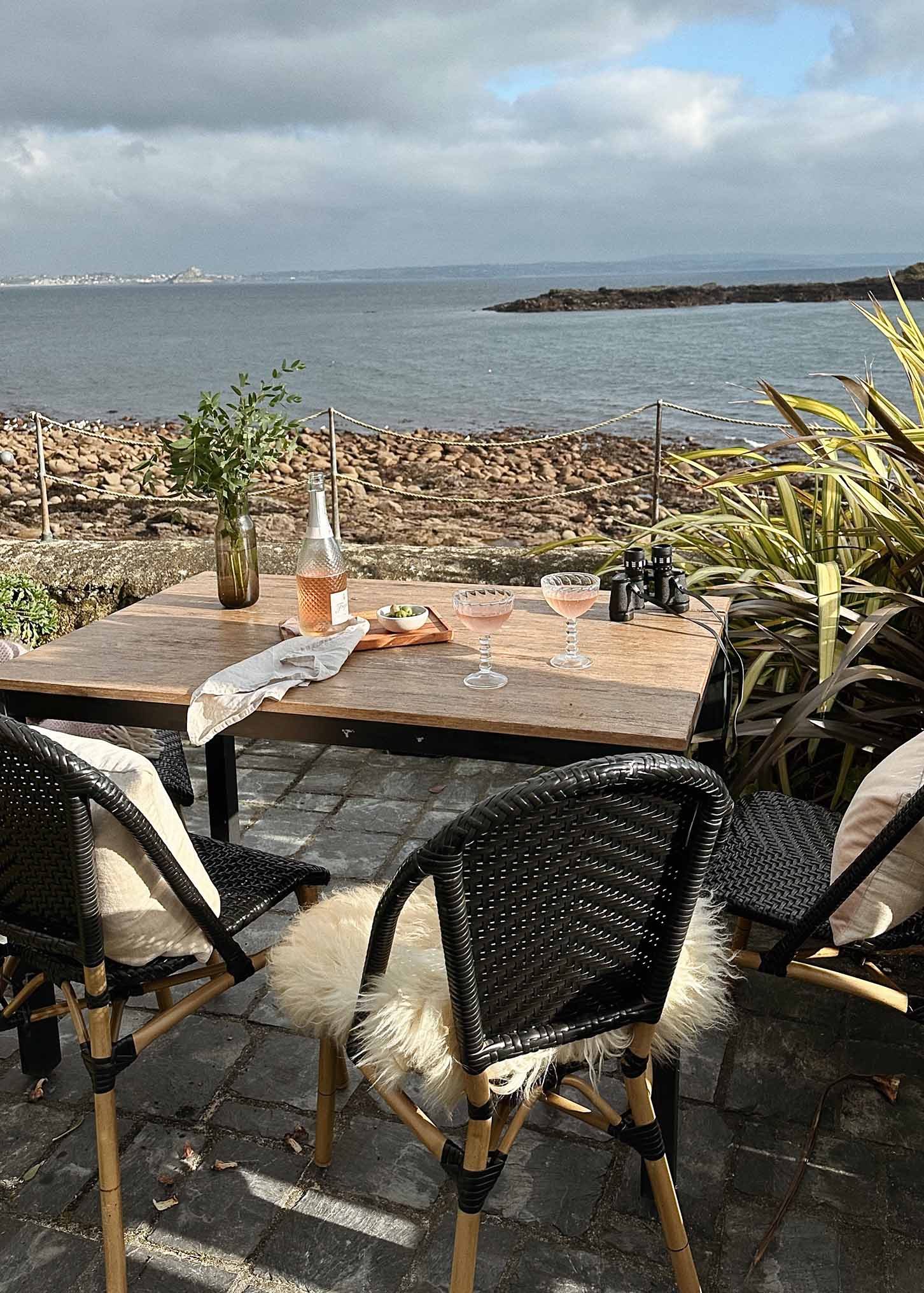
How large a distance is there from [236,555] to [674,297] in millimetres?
47970

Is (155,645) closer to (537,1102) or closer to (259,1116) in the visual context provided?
(259,1116)

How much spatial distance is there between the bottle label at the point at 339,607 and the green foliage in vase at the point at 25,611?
6.74 feet

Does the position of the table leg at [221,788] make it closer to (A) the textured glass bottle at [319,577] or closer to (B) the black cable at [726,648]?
(A) the textured glass bottle at [319,577]

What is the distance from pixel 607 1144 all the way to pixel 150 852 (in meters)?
1.01

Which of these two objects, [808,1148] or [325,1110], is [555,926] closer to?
[325,1110]

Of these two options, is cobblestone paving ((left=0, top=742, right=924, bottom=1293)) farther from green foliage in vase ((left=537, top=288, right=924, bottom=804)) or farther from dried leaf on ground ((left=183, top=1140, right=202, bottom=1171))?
green foliage in vase ((left=537, top=288, right=924, bottom=804))

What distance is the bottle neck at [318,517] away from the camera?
220 cm

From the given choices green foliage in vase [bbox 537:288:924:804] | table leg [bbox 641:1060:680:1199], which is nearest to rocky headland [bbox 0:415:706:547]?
green foliage in vase [bbox 537:288:924:804]

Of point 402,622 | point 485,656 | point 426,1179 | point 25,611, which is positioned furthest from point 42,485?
point 426,1179

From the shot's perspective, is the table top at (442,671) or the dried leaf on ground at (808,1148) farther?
the table top at (442,671)

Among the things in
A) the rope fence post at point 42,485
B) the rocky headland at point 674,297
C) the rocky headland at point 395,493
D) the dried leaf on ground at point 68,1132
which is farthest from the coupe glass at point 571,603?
the rocky headland at point 674,297

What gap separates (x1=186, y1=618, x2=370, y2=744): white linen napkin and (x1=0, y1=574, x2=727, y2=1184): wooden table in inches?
1.1

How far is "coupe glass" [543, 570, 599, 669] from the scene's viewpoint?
2033 millimetres

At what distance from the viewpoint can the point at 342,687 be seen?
76.7 inches
